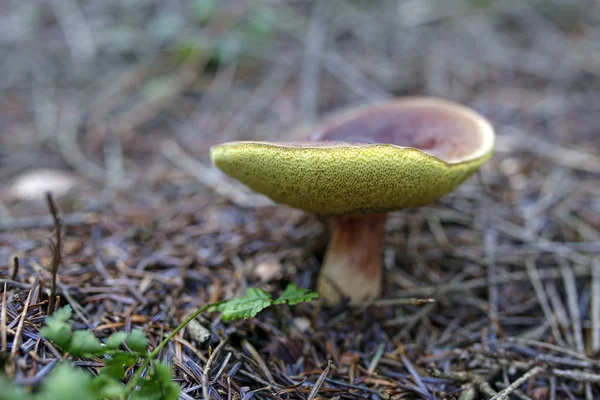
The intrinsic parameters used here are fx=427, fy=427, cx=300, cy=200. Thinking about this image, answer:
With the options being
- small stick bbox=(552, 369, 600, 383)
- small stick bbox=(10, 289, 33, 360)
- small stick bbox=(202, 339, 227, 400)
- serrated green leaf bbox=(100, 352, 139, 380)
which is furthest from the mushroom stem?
small stick bbox=(10, 289, 33, 360)

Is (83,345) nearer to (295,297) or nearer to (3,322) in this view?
(3,322)

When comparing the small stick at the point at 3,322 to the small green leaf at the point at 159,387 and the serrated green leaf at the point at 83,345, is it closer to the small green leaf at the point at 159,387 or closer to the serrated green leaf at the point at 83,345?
the serrated green leaf at the point at 83,345

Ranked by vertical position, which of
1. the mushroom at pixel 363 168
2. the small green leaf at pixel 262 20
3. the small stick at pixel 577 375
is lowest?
the small stick at pixel 577 375

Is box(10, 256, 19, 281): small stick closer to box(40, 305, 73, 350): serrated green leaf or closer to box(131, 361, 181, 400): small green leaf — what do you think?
box(40, 305, 73, 350): serrated green leaf

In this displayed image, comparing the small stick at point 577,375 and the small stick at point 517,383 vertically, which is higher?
the small stick at point 517,383

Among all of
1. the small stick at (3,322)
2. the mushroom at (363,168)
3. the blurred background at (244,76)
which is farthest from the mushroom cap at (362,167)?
the blurred background at (244,76)

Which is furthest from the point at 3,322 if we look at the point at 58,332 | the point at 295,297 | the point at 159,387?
the point at 295,297
